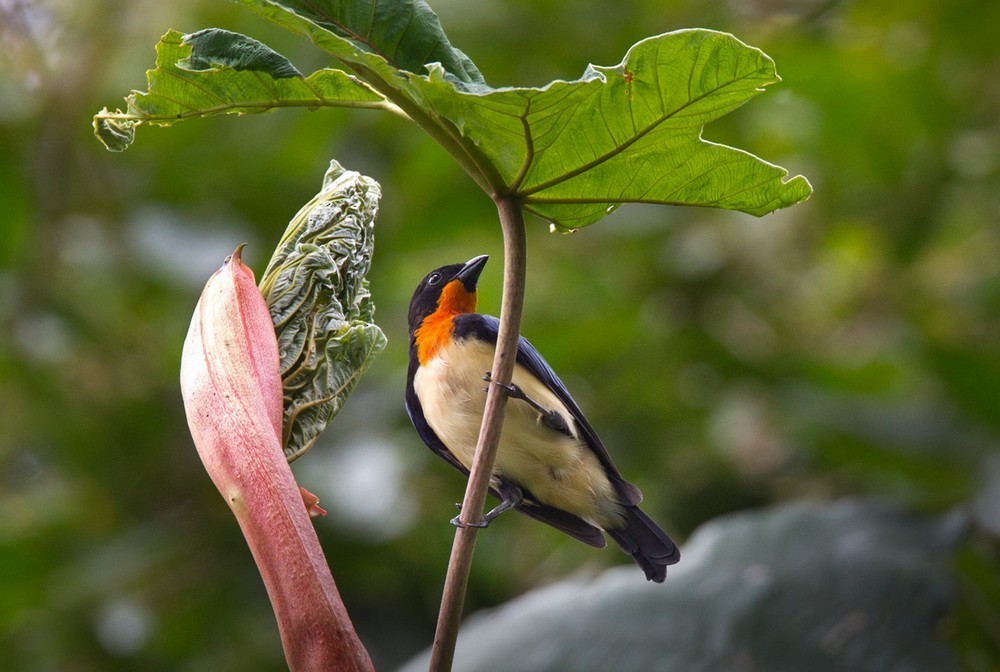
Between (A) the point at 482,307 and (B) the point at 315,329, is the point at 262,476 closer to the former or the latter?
(B) the point at 315,329

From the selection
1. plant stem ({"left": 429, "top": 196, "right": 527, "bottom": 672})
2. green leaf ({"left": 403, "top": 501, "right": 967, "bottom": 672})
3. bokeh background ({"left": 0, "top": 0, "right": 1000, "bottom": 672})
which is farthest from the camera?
bokeh background ({"left": 0, "top": 0, "right": 1000, "bottom": 672})

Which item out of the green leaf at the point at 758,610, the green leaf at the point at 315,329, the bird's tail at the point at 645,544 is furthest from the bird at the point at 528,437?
the green leaf at the point at 758,610

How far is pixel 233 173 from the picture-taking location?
333 centimetres

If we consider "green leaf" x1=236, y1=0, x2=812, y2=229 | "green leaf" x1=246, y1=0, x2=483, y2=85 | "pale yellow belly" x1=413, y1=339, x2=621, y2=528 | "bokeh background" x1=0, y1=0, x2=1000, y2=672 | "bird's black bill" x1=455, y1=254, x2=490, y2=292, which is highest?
"bokeh background" x1=0, y1=0, x2=1000, y2=672

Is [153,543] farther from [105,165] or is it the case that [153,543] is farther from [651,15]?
[651,15]

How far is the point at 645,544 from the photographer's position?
3.74 feet

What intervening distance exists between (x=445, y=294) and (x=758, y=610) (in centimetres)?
97

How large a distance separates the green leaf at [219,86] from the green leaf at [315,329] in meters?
0.13

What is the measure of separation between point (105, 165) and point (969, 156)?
2.91 metres

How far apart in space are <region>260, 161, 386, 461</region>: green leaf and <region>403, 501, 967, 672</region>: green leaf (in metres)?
0.76

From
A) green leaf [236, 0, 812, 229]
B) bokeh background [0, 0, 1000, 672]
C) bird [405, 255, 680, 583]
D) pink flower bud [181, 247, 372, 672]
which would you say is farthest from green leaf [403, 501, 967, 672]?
green leaf [236, 0, 812, 229]

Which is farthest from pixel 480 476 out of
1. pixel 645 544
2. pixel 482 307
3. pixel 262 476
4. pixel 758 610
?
pixel 482 307

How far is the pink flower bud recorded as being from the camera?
841 mm

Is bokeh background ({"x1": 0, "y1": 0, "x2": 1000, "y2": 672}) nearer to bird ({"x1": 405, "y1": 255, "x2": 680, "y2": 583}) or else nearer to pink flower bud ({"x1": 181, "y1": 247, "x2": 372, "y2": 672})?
bird ({"x1": 405, "y1": 255, "x2": 680, "y2": 583})
